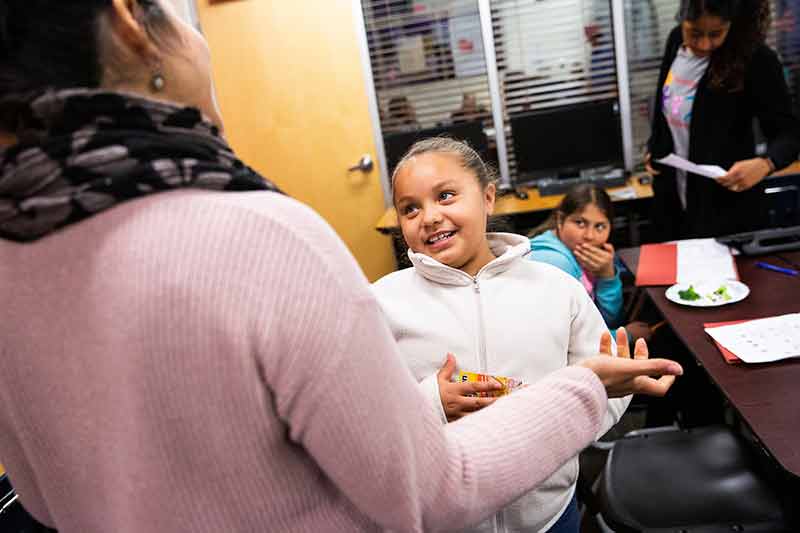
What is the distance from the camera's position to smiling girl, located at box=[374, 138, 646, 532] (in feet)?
3.94

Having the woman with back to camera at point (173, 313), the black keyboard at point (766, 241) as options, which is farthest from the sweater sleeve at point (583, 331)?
the black keyboard at point (766, 241)

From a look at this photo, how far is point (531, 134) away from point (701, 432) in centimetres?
272

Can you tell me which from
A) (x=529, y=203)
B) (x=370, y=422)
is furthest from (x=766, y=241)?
(x=370, y=422)

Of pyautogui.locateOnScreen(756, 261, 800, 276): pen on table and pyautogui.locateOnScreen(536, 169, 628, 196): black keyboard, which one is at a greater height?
pyautogui.locateOnScreen(756, 261, 800, 276): pen on table

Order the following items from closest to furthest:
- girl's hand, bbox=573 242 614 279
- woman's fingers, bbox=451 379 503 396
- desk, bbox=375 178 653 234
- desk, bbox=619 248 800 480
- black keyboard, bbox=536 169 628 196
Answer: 1. woman's fingers, bbox=451 379 503 396
2. desk, bbox=619 248 800 480
3. girl's hand, bbox=573 242 614 279
4. desk, bbox=375 178 653 234
5. black keyboard, bbox=536 169 628 196

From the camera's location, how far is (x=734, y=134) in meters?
2.48

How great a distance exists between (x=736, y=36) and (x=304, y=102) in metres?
2.83

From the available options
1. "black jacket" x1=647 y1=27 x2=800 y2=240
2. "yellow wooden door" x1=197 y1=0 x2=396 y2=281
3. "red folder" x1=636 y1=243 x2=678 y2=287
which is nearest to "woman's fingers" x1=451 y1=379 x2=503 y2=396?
"red folder" x1=636 y1=243 x2=678 y2=287

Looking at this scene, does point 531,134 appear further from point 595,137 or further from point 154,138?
point 154,138

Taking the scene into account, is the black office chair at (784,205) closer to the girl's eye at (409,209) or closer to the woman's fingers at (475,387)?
the girl's eye at (409,209)

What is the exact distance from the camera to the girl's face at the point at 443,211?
4.38ft

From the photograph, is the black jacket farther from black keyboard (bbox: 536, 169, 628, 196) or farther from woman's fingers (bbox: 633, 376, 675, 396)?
woman's fingers (bbox: 633, 376, 675, 396)

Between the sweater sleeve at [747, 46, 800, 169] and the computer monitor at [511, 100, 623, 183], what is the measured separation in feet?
5.37

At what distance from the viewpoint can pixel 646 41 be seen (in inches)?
163
